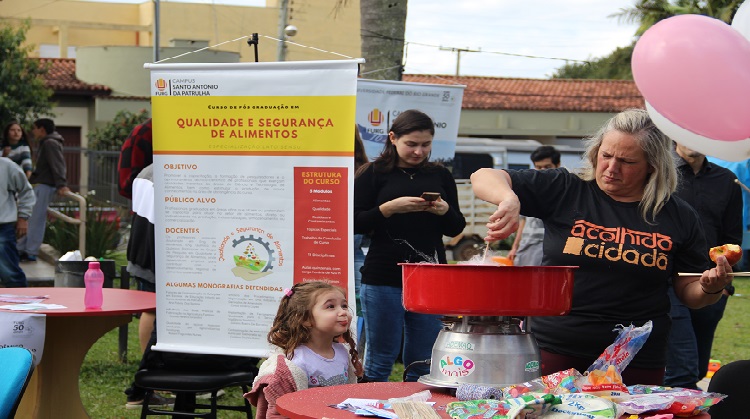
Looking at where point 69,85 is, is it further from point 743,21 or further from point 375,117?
point 743,21

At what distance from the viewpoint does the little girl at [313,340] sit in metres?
3.78

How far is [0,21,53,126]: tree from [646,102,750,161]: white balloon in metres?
23.7

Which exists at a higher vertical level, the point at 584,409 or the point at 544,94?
the point at 544,94

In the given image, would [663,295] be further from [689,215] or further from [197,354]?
[197,354]

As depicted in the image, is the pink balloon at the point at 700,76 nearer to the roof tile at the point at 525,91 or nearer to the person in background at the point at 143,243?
the person in background at the point at 143,243

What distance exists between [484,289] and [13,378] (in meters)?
1.71

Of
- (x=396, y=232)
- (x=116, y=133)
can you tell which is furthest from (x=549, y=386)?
(x=116, y=133)

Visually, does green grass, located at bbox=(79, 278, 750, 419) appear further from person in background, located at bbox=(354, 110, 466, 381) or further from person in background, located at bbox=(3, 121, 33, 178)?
person in background, located at bbox=(3, 121, 33, 178)

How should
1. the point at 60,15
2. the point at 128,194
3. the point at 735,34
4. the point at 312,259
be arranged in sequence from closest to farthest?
the point at 735,34 → the point at 312,259 → the point at 128,194 → the point at 60,15

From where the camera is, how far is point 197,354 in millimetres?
5379

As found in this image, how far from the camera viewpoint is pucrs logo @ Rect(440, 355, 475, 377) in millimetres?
3111

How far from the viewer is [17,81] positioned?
26.6m

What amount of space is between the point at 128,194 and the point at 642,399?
5.08 m

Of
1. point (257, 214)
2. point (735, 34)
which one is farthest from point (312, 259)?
point (735, 34)
